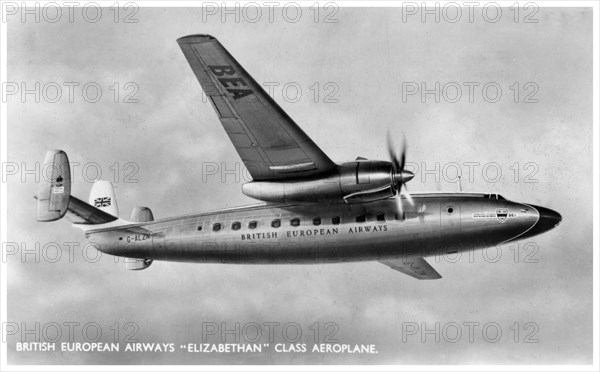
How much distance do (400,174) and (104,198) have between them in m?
14.1

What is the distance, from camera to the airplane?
25.3m

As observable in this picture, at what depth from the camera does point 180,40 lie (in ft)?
77.3

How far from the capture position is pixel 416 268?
32.5 metres

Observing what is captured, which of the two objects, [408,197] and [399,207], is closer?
[399,207]

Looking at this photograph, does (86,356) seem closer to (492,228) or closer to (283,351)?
(283,351)

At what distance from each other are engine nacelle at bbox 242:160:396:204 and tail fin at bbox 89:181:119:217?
9533mm

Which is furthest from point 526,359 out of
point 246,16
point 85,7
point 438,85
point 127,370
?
point 85,7

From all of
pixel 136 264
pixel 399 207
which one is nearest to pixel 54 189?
pixel 136 264

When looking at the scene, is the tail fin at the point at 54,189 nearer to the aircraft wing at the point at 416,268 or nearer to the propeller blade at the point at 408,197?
the propeller blade at the point at 408,197

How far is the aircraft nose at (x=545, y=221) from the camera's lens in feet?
87.0

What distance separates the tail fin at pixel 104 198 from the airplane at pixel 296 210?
17.5ft

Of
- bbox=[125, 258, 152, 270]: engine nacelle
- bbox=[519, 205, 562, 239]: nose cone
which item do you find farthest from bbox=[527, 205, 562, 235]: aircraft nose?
bbox=[125, 258, 152, 270]: engine nacelle

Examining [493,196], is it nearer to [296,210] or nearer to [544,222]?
[544,222]

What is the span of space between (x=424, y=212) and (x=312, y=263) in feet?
13.3
